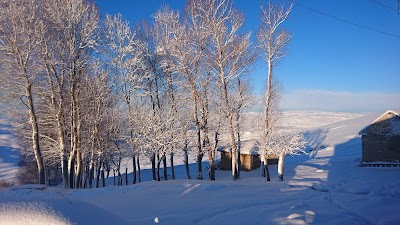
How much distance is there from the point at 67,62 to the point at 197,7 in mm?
7745

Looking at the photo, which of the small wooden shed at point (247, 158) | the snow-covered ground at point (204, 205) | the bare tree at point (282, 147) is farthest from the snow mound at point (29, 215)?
the small wooden shed at point (247, 158)

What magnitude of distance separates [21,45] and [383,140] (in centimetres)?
2677

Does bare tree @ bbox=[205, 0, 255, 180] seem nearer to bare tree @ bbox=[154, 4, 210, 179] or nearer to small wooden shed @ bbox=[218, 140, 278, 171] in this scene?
bare tree @ bbox=[154, 4, 210, 179]

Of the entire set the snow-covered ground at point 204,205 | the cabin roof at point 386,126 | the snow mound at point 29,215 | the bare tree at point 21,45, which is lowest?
the snow-covered ground at point 204,205

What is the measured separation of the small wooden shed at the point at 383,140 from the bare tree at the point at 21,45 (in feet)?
81.3

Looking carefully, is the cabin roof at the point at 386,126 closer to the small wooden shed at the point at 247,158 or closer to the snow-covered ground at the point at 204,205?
the small wooden shed at the point at 247,158

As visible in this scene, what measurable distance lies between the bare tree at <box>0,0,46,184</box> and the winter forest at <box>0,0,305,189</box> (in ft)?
0.15

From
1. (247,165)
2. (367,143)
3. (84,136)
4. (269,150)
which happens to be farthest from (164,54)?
(367,143)

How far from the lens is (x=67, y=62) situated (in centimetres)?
1423

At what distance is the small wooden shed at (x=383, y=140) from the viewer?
877 inches

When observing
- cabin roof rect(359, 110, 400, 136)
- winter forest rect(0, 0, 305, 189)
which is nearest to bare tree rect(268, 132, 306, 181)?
winter forest rect(0, 0, 305, 189)

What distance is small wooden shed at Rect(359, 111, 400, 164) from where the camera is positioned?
877 inches

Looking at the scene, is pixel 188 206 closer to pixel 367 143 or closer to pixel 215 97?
pixel 215 97

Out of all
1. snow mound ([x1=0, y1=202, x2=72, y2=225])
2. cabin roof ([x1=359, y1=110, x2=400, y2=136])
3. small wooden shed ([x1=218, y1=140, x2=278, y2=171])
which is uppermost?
cabin roof ([x1=359, y1=110, x2=400, y2=136])
